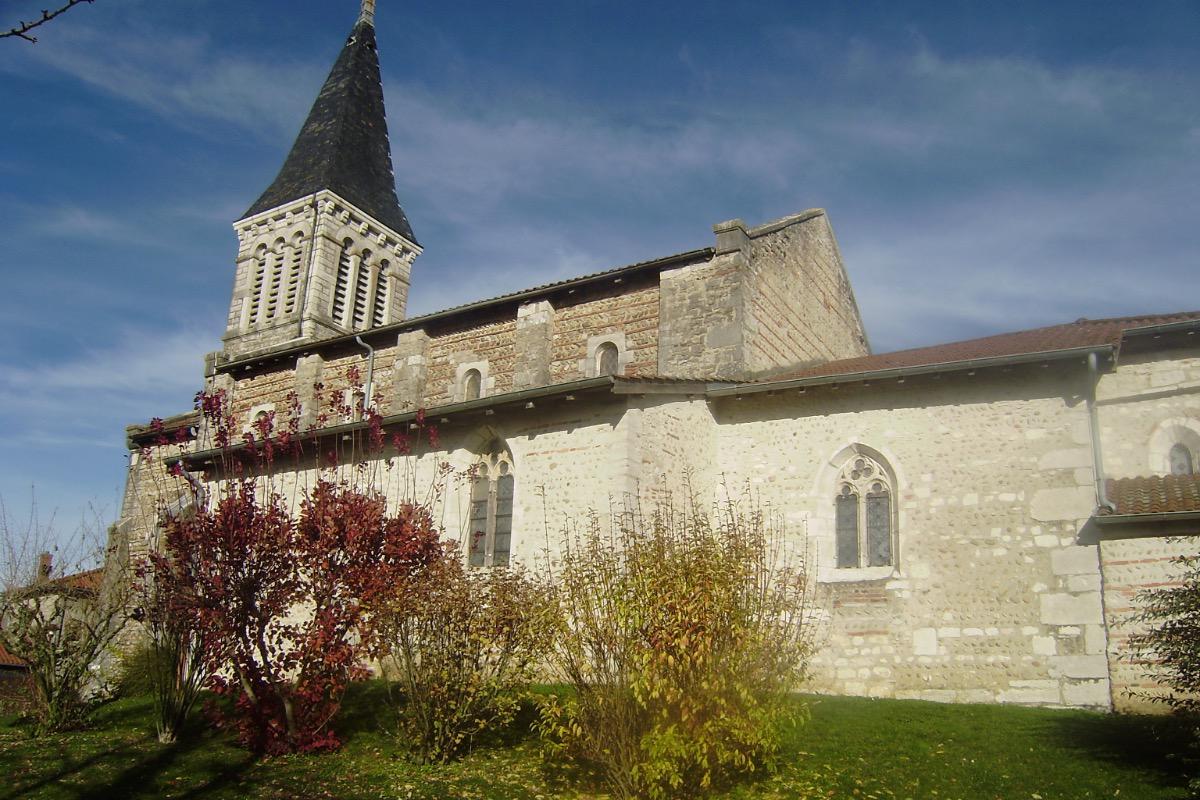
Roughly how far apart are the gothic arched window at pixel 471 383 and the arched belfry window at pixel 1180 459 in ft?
38.8

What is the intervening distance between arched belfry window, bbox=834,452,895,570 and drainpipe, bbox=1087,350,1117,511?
8.23 feet

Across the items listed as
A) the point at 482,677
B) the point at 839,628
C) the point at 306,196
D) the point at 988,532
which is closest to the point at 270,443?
the point at 482,677

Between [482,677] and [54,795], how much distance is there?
4046 mm

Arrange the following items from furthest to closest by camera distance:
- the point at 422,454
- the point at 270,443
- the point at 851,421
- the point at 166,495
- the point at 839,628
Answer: the point at 166,495 → the point at 422,454 → the point at 851,421 → the point at 839,628 → the point at 270,443

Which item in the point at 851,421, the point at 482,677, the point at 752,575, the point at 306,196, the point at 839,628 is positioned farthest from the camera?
the point at 306,196

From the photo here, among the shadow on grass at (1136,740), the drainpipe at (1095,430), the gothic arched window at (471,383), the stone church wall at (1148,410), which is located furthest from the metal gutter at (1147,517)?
the gothic arched window at (471,383)

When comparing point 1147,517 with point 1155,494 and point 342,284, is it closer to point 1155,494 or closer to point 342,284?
point 1155,494

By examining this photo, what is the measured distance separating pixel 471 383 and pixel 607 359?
133 inches

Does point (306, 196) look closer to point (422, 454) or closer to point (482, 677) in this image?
point (422, 454)

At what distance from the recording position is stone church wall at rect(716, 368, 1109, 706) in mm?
11234

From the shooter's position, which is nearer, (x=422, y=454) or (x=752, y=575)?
(x=752, y=575)

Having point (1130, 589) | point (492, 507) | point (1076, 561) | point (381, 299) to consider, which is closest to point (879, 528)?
point (1076, 561)

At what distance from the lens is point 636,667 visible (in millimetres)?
8312

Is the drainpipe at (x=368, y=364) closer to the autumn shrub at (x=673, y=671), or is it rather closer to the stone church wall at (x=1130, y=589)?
the autumn shrub at (x=673, y=671)
